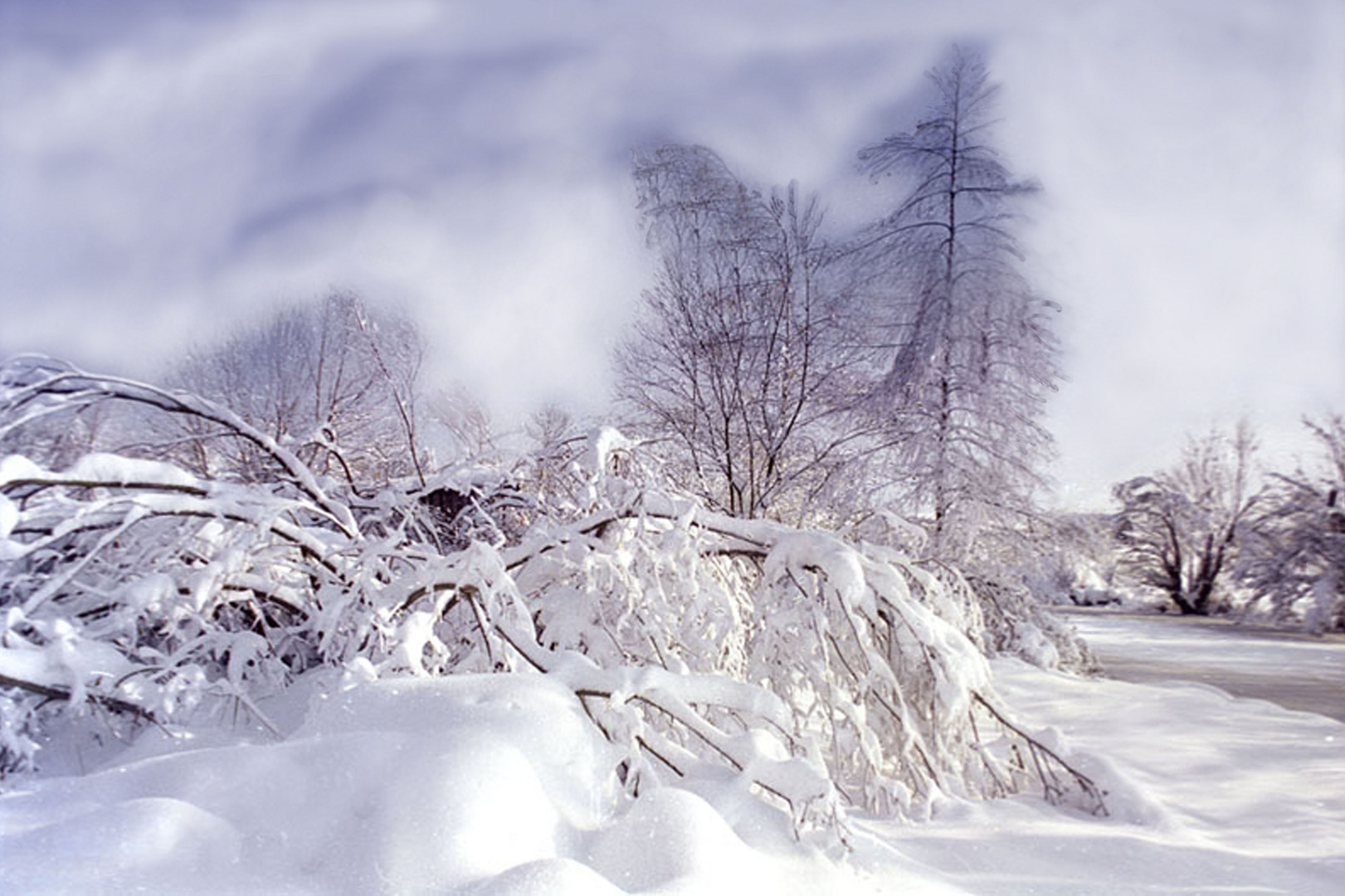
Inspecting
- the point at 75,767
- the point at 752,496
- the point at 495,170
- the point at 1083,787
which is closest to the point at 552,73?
the point at 495,170

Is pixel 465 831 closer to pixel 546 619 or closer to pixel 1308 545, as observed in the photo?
pixel 546 619

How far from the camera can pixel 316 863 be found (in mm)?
913

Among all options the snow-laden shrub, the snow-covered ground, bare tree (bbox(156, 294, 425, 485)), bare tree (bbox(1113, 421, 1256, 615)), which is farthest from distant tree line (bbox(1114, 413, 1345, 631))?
bare tree (bbox(156, 294, 425, 485))

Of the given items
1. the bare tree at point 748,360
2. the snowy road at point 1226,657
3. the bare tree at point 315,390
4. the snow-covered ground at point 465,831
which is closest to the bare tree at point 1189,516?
the snowy road at point 1226,657

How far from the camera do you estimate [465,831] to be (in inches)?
35.7

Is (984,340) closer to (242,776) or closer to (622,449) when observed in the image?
(622,449)

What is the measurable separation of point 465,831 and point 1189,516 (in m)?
3.31

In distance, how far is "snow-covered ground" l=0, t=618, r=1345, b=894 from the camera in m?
0.88

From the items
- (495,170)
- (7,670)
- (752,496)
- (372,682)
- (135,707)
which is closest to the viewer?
(372,682)

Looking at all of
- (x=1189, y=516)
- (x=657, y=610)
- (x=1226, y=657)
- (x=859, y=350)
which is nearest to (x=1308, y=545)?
(x=1226, y=657)

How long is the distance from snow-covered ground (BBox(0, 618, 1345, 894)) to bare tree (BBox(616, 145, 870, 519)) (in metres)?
2.11

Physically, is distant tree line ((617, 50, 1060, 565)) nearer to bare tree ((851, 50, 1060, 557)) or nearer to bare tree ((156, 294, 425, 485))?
bare tree ((851, 50, 1060, 557))

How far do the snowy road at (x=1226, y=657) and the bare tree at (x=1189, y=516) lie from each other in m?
0.35

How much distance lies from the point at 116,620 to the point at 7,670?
0.75 ft
